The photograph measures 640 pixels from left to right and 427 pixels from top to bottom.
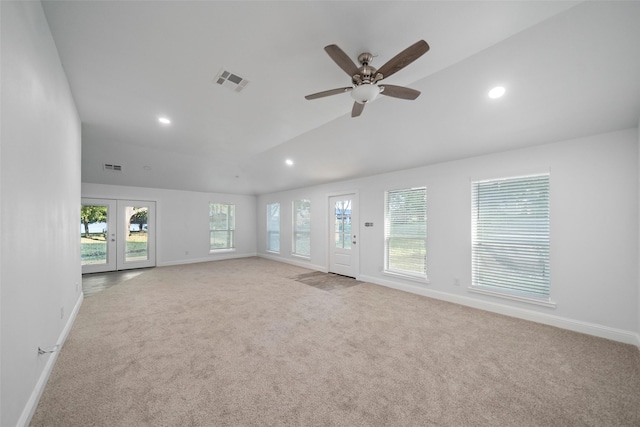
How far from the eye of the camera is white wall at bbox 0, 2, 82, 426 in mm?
1269

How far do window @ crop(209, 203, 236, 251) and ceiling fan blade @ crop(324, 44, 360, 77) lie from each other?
7357 millimetres

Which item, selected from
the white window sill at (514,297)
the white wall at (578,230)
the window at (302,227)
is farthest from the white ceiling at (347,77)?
the window at (302,227)

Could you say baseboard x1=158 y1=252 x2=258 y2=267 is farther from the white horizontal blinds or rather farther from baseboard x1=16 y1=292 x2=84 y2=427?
the white horizontal blinds

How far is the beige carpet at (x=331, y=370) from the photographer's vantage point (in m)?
1.70

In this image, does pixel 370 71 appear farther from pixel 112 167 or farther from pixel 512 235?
pixel 112 167

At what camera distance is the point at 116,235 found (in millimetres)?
6496

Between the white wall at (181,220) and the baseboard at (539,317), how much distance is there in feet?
20.5

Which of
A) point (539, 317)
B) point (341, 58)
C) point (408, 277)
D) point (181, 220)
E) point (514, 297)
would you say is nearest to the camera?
point (341, 58)

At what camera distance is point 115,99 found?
2.96 metres

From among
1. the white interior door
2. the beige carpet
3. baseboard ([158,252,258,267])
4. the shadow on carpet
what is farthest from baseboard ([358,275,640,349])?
baseboard ([158,252,258,267])

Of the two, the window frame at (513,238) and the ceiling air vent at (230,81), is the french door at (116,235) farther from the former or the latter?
the window frame at (513,238)

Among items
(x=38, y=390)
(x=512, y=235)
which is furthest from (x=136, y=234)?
(x=512, y=235)

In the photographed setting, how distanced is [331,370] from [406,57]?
2575 millimetres

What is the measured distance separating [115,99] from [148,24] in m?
1.67
